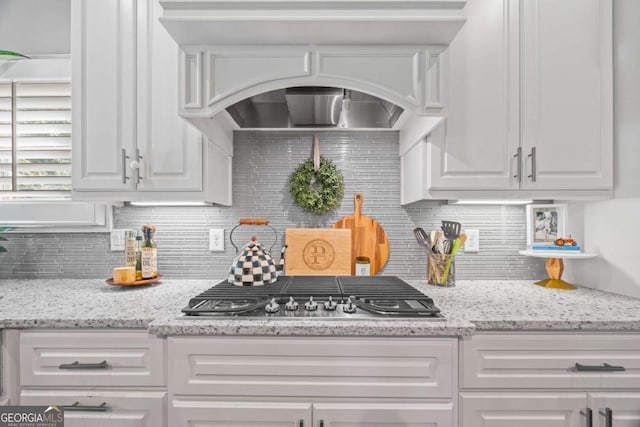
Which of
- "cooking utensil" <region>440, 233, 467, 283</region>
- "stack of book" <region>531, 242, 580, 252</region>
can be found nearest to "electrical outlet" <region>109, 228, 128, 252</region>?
"cooking utensil" <region>440, 233, 467, 283</region>

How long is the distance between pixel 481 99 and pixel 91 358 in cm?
178

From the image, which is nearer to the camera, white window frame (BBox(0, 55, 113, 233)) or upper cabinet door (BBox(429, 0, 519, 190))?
upper cabinet door (BBox(429, 0, 519, 190))

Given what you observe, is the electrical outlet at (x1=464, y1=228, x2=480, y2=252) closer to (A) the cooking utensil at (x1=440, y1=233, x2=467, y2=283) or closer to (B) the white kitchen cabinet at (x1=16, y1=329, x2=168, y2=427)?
(A) the cooking utensil at (x1=440, y1=233, x2=467, y2=283)

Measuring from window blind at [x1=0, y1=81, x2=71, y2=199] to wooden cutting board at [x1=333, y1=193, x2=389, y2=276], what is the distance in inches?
59.1

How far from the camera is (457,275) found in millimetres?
1880

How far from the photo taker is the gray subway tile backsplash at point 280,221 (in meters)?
1.88

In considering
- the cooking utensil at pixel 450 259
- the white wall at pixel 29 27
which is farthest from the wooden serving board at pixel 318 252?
the white wall at pixel 29 27

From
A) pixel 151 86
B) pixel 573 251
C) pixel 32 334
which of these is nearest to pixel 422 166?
pixel 573 251

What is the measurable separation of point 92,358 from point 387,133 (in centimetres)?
164

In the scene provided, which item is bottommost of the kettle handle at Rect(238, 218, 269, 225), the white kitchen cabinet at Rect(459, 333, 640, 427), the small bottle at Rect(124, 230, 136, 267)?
the white kitchen cabinet at Rect(459, 333, 640, 427)

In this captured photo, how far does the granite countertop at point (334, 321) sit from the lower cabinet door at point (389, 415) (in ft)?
0.77

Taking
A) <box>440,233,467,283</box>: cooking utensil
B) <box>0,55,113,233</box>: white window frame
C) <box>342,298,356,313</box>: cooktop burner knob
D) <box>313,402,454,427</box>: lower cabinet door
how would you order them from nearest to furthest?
<box>313,402,454,427</box>: lower cabinet door, <box>342,298,356,313</box>: cooktop burner knob, <box>440,233,467,283</box>: cooking utensil, <box>0,55,113,233</box>: white window frame

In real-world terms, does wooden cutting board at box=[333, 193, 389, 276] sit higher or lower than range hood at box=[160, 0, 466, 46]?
lower

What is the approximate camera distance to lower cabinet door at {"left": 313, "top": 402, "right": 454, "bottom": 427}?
44.0 inches
